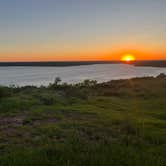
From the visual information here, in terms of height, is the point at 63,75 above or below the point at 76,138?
below

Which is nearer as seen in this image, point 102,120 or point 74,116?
point 102,120

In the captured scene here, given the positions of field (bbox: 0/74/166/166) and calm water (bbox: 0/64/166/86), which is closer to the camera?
field (bbox: 0/74/166/166)

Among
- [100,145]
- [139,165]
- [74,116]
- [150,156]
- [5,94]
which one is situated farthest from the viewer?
[5,94]

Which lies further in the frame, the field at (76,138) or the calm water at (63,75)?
the calm water at (63,75)

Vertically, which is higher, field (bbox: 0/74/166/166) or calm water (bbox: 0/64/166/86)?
field (bbox: 0/74/166/166)

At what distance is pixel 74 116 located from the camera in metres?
9.46

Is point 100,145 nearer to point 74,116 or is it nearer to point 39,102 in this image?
point 74,116

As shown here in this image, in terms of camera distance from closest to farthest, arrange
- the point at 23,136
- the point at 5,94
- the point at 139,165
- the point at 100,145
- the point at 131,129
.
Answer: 1. the point at 139,165
2. the point at 100,145
3. the point at 23,136
4. the point at 131,129
5. the point at 5,94

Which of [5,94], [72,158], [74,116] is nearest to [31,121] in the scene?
[74,116]

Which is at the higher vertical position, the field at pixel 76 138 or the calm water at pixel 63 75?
the field at pixel 76 138

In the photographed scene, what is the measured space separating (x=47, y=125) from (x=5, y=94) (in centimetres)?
637

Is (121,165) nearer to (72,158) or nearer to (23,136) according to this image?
(72,158)

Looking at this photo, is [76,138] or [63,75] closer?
[76,138]

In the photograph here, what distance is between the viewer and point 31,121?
839 cm
